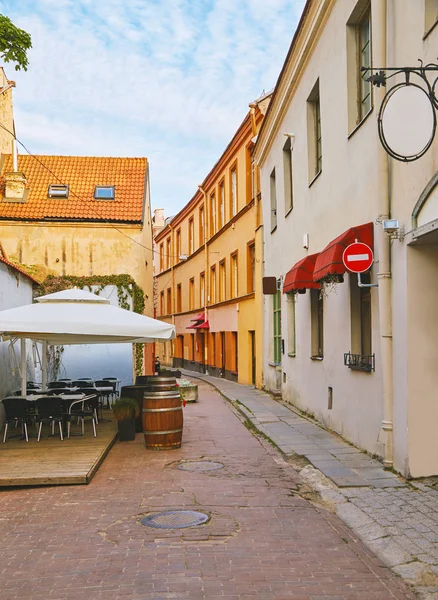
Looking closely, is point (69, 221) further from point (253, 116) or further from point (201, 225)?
point (201, 225)

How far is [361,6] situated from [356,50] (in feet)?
2.38

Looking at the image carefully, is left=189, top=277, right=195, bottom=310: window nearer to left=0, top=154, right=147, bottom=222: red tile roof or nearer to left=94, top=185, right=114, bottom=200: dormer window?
left=0, top=154, right=147, bottom=222: red tile roof

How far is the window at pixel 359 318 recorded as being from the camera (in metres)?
9.95

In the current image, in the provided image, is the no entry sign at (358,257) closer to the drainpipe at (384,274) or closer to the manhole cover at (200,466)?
the drainpipe at (384,274)

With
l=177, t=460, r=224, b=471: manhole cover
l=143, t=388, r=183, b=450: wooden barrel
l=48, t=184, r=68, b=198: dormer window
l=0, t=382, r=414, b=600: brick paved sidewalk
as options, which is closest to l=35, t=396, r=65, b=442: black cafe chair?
l=143, t=388, r=183, b=450: wooden barrel

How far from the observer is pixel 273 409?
1529cm

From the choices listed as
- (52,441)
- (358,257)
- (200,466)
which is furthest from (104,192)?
(200,466)

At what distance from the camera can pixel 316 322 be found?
13.4 metres

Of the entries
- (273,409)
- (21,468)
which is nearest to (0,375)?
(21,468)

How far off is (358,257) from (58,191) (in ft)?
47.7

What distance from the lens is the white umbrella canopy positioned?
9705 mm

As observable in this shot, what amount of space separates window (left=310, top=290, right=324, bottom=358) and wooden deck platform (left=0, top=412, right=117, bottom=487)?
441 centimetres

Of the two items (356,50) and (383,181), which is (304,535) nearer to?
(383,181)

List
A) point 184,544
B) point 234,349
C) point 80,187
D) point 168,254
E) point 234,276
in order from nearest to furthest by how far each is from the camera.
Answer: point 184,544, point 80,187, point 234,349, point 234,276, point 168,254
